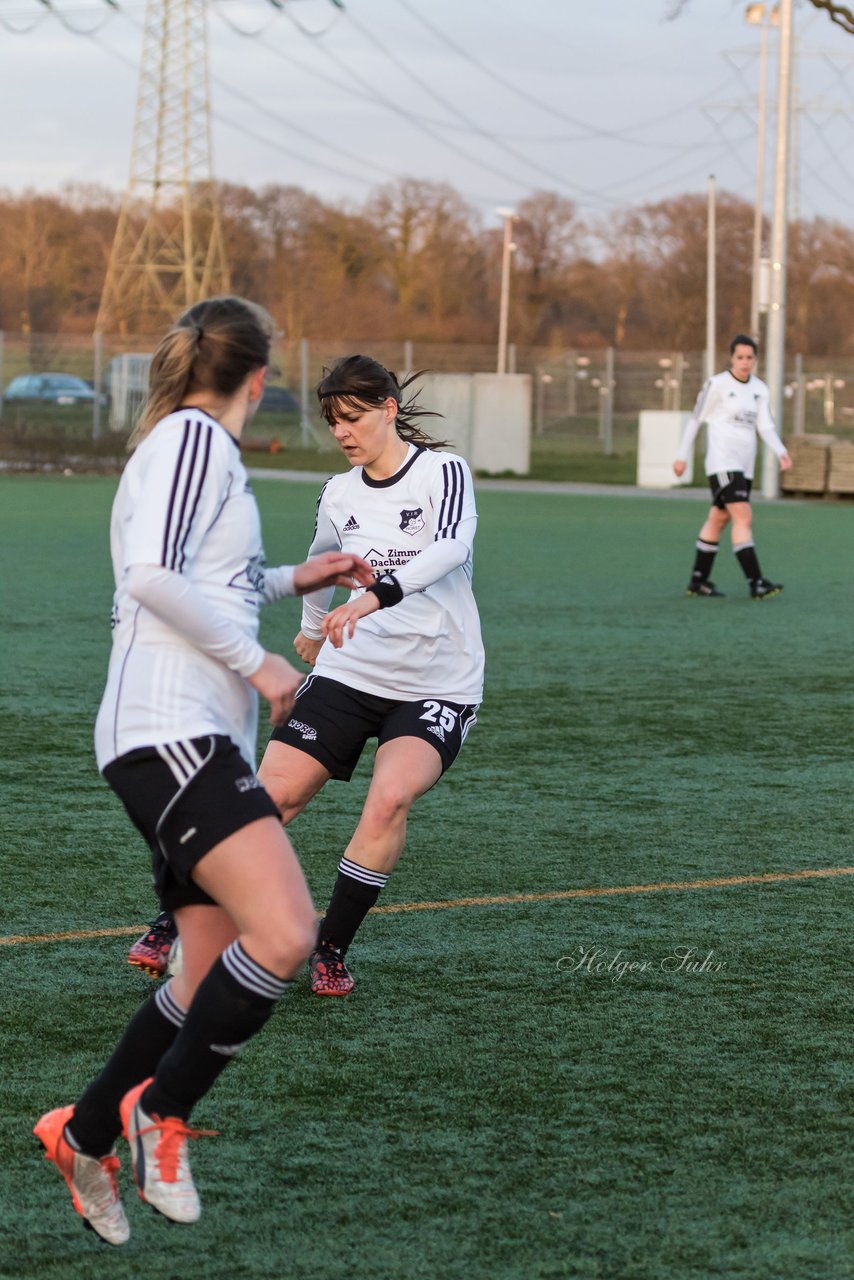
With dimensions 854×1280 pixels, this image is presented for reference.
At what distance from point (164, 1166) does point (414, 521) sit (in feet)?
8.22

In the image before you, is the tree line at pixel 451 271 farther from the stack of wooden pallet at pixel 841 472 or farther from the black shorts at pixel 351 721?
the black shorts at pixel 351 721

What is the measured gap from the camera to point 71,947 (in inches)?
215

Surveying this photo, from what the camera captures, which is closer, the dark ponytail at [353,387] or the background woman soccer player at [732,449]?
the dark ponytail at [353,387]

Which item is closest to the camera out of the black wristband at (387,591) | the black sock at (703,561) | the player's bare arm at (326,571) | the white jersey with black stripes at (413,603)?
the player's bare arm at (326,571)

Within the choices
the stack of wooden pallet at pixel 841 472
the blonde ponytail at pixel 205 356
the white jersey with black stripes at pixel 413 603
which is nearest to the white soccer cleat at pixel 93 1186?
the blonde ponytail at pixel 205 356

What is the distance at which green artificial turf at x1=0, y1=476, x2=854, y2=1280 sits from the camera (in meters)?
3.50

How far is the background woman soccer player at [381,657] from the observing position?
5109mm

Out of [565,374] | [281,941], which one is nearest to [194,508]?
[281,941]

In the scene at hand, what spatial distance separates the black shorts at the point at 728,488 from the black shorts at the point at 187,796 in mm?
11950

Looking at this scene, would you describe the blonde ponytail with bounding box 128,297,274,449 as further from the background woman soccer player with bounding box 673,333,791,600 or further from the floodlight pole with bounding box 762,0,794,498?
the floodlight pole with bounding box 762,0,794,498

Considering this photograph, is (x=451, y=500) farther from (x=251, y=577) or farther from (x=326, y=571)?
(x=251, y=577)

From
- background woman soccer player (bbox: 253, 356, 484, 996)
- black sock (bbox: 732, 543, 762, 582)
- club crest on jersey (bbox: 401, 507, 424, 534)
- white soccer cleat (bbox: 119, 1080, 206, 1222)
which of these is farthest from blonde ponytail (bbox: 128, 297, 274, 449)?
black sock (bbox: 732, 543, 762, 582)

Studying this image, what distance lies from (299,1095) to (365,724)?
141 cm

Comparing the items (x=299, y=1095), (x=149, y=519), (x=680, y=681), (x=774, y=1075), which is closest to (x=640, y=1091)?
(x=774, y=1075)
